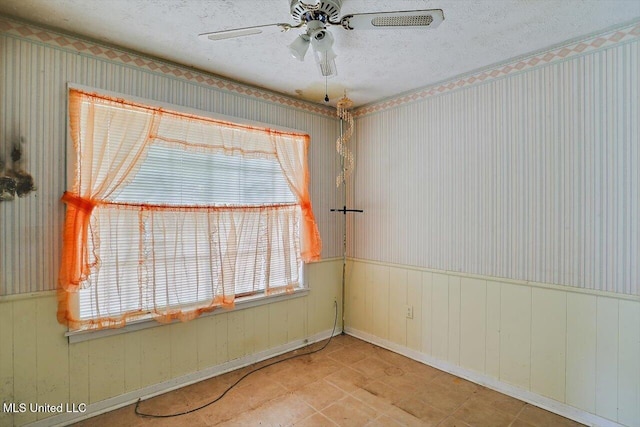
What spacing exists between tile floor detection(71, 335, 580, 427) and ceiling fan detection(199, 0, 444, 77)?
2.48 m

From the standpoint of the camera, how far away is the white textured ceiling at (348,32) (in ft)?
6.30

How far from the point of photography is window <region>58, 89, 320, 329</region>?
224 centimetres

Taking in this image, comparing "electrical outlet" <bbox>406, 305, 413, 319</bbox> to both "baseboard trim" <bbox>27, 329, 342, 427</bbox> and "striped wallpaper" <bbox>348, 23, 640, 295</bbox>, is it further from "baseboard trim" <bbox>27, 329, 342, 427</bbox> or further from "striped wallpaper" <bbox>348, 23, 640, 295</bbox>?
"baseboard trim" <bbox>27, 329, 342, 427</bbox>

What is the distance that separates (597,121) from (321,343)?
3160 millimetres

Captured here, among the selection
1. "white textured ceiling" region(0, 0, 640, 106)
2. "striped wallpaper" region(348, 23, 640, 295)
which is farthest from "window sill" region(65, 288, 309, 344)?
"white textured ceiling" region(0, 0, 640, 106)

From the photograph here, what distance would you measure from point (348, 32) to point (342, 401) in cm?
271

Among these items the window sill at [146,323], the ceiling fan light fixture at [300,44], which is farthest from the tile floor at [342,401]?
the ceiling fan light fixture at [300,44]

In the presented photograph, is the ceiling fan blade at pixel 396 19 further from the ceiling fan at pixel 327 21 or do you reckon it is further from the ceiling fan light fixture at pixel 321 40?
the ceiling fan light fixture at pixel 321 40

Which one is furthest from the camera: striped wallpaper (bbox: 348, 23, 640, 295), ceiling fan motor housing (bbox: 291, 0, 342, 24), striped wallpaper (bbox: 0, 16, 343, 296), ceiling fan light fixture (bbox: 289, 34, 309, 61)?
striped wallpaper (bbox: 348, 23, 640, 295)

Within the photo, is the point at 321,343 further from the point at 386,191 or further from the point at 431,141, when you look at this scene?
the point at 431,141

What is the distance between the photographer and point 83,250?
219cm

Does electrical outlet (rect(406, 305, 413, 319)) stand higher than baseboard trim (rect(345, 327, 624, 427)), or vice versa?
electrical outlet (rect(406, 305, 413, 319))

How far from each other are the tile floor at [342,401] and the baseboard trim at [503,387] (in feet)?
0.18

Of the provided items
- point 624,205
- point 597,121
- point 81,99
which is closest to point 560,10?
point 597,121
